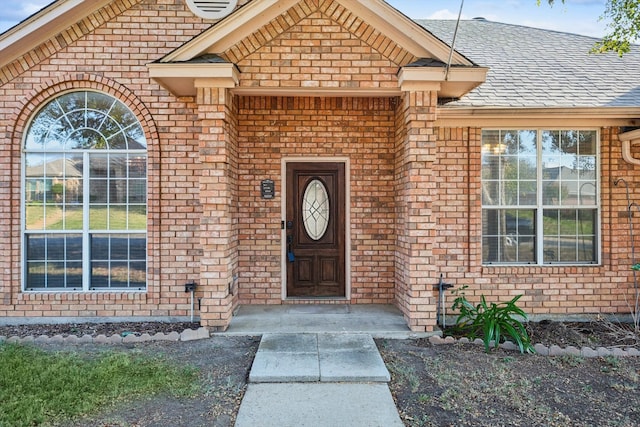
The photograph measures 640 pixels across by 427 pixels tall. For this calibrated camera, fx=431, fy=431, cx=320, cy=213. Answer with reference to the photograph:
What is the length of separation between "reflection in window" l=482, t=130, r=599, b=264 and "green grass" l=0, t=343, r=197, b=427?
4.80m

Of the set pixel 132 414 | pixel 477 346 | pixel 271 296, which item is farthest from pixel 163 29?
pixel 477 346

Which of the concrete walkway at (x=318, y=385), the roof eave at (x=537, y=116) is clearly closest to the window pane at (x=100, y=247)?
the concrete walkway at (x=318, y=385)

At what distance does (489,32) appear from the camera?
30.6 feet

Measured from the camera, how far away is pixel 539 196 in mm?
6582

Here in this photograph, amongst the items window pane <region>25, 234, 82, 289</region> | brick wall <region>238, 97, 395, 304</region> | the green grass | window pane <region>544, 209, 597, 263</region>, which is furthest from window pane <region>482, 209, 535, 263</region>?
window pane <region>25, 234, 82, 289</region>

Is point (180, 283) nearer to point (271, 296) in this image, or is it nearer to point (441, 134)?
point (271, 296)

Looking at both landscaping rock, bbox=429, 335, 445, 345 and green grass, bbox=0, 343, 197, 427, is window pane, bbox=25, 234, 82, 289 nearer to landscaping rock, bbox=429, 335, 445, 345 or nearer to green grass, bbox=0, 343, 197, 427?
green grass, bbox=0, 343, 197, 427

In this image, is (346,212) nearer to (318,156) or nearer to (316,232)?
(316,232)

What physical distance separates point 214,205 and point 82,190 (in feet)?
7.24

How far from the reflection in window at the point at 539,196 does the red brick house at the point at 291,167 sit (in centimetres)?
2

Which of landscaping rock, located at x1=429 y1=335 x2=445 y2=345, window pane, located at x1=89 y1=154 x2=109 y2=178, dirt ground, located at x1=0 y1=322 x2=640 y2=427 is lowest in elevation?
dirt ground, located at x1=0 y1=322 x2=640 y2=427

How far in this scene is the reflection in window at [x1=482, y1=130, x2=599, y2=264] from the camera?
658 cm

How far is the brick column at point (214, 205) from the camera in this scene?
5.48 metres

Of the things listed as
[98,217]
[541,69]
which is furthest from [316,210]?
[541,69]
